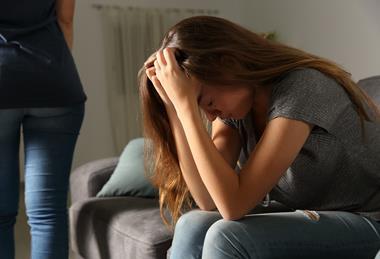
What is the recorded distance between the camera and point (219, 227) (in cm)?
106

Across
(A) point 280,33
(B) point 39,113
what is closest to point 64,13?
(B) point 39,113

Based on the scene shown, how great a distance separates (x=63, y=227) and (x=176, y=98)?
0.70 m

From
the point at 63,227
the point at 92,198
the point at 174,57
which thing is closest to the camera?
the point at 174,57

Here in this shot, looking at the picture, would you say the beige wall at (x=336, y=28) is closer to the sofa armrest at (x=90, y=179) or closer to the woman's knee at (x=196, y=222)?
the sofa armrest at (x=90, y=179)

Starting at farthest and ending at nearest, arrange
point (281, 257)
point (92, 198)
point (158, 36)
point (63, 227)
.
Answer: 1. point (158, 36)
2. point (92, 198)
3. point (63, 227)
4. point (281, 257)

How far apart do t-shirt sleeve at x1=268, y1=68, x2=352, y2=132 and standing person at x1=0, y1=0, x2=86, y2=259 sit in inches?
27.8

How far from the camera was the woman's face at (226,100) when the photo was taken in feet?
3.90

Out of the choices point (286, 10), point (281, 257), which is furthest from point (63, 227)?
point (286, 10)

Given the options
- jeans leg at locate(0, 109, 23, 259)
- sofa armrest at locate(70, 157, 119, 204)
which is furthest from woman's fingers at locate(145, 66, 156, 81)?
sofa armrest at locate(70, 157, 119, 204)

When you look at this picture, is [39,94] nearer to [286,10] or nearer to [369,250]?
[369,250]

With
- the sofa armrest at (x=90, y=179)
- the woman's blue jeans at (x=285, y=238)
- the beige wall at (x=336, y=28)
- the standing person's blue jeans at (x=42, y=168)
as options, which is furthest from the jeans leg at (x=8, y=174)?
the beige wall at (x=336, y=28)

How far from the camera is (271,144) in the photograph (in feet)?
3.61

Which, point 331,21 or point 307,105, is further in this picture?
point 331,21

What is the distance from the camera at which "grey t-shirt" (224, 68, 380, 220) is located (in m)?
1.12
